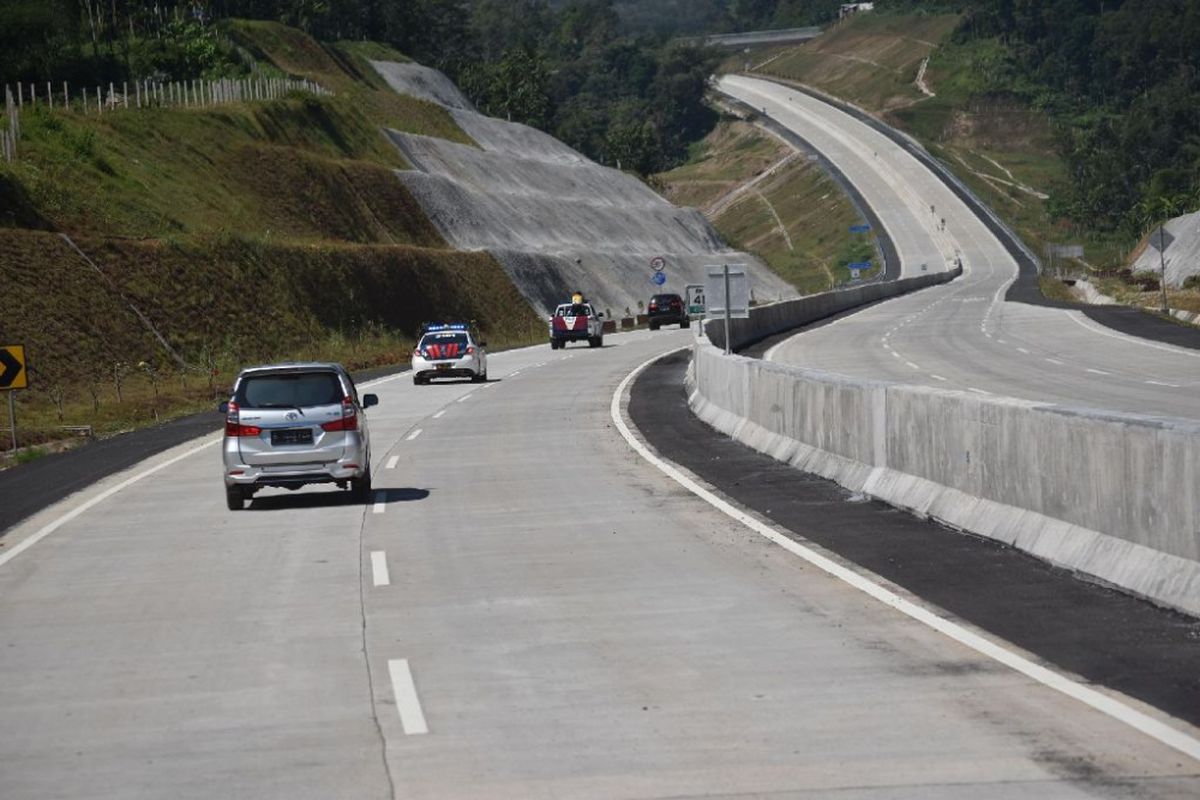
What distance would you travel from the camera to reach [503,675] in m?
10.5

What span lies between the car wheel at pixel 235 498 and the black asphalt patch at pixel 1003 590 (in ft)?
18.1

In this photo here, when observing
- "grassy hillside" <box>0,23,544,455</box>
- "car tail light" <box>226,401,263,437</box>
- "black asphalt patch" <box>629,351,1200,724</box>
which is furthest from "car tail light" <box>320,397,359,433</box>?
"grassy hillside" <box>0,23,544,455</box>

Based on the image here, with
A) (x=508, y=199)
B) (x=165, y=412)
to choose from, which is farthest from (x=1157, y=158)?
(x=165, y=412)

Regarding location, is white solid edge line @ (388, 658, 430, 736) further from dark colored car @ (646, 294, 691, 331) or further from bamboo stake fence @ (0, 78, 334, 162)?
dark colored car @ (646, 294, 691, 331)

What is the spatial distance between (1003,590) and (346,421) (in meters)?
9.75

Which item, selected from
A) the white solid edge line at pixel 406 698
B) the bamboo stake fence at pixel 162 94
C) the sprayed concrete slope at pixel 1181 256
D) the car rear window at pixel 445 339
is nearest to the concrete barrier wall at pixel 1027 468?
the white solid edge line at pixel 406 698

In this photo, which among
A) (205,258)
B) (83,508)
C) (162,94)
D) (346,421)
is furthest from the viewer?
(162,94)

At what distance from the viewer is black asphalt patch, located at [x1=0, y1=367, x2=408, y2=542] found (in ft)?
75.1

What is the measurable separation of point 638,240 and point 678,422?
9609cm

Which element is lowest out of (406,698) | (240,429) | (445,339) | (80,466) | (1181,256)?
(1181,256)

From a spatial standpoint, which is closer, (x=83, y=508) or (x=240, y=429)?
(x=240, y=429)

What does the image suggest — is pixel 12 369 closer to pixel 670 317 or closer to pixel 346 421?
pixel 346 421

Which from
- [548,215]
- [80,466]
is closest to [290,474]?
[80,466]

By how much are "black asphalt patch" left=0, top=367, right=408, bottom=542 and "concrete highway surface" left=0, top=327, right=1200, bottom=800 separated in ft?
11.7
